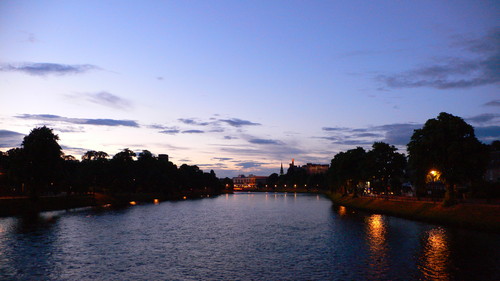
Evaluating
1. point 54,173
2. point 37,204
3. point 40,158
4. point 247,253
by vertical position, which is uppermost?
point 40,158

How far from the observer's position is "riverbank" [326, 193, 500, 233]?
56.4 m

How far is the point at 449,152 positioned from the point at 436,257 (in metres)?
34.0

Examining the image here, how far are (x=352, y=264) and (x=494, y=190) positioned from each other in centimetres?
5802

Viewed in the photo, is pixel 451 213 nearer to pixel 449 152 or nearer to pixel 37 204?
pixel 449 152

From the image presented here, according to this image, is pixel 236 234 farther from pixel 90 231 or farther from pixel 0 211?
pixel 0 211

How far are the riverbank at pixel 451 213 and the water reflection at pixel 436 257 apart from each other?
6473 millimetres

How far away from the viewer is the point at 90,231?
61.1 metres

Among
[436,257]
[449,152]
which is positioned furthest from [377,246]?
[449,152]

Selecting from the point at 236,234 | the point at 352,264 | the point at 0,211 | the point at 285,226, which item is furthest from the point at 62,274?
the point at 0,211

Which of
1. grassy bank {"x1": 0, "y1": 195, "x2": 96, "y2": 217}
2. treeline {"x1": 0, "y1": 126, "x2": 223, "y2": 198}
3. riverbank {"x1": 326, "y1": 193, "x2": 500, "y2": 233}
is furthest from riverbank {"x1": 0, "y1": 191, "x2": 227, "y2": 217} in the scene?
riverbank {"x1": 326, "y1": 193, "x2": 500, "y2": 233}

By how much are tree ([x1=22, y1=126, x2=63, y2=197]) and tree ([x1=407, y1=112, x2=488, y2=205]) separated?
279ft

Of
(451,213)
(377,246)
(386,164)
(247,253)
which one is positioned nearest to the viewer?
(247,253)

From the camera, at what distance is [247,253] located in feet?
142

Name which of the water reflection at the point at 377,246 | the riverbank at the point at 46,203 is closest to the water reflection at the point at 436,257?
the water reflection at the point at 377,246
